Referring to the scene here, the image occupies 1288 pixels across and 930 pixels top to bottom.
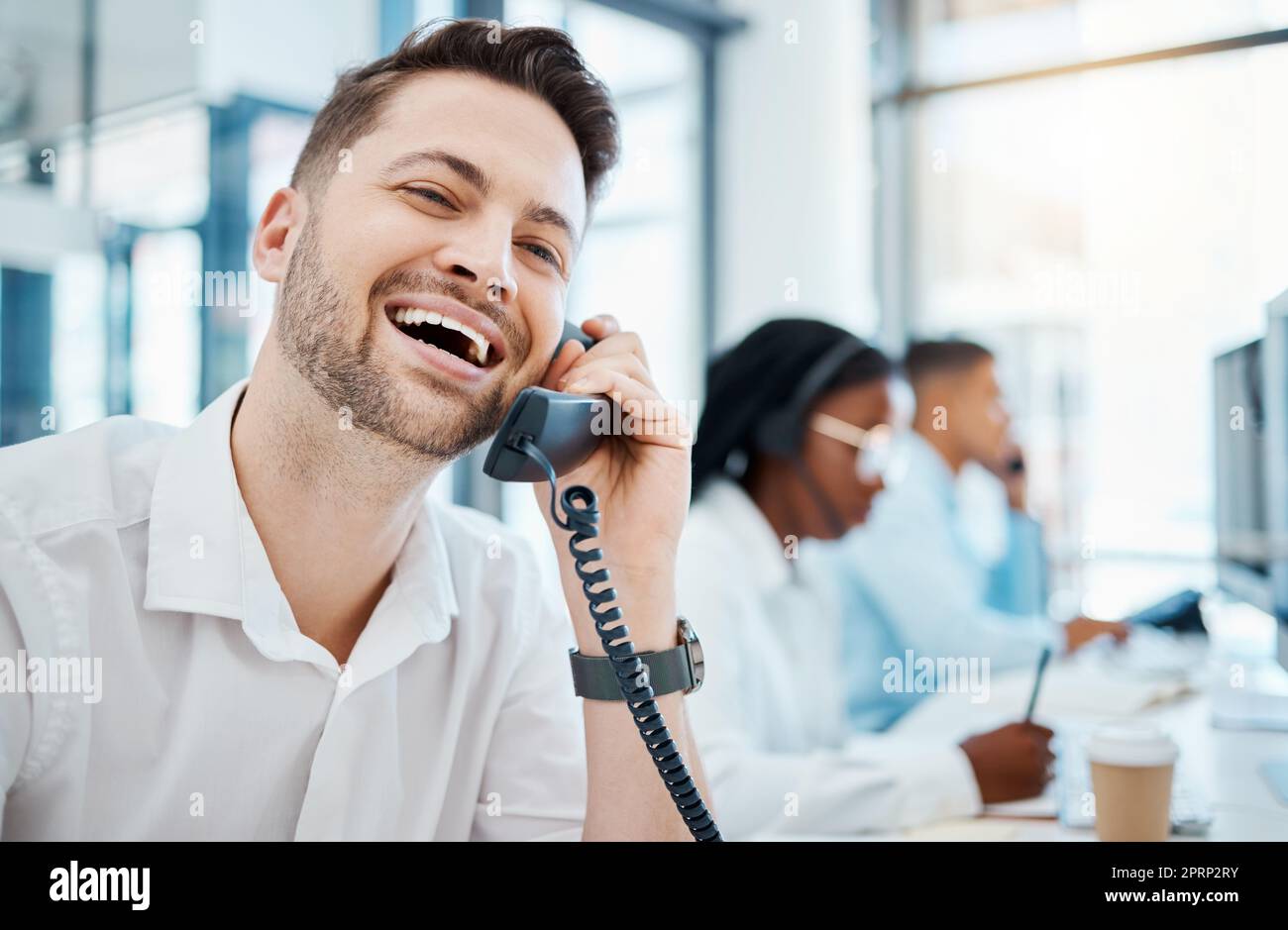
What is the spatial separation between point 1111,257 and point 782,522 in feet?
8.21

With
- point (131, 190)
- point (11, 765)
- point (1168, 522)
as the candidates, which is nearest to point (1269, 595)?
point (11, 765)

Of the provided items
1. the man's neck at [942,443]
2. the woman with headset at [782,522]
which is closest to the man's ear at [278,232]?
the woman with headset at [782,522]

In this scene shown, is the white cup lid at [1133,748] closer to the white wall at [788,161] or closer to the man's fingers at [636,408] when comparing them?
the man's fingers at [636,408]

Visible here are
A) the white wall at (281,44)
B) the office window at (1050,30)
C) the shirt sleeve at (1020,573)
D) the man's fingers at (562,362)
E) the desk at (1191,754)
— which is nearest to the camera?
the man's fingers at (562,362)

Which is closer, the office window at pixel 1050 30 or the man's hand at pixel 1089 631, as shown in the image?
the man's hand at pixel 1089 631

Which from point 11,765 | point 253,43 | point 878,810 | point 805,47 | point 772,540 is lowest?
point 878,810

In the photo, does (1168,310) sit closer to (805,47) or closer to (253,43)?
(805,47)

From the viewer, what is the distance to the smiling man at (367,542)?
0.76 metres

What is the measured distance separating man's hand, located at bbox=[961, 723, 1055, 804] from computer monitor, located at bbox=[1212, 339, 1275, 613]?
356 mm

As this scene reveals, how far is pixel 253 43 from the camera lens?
213 centimetres

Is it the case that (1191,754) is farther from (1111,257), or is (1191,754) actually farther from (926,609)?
(1111,257)

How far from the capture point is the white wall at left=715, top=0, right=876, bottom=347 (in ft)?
11.6

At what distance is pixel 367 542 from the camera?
0.90 m
